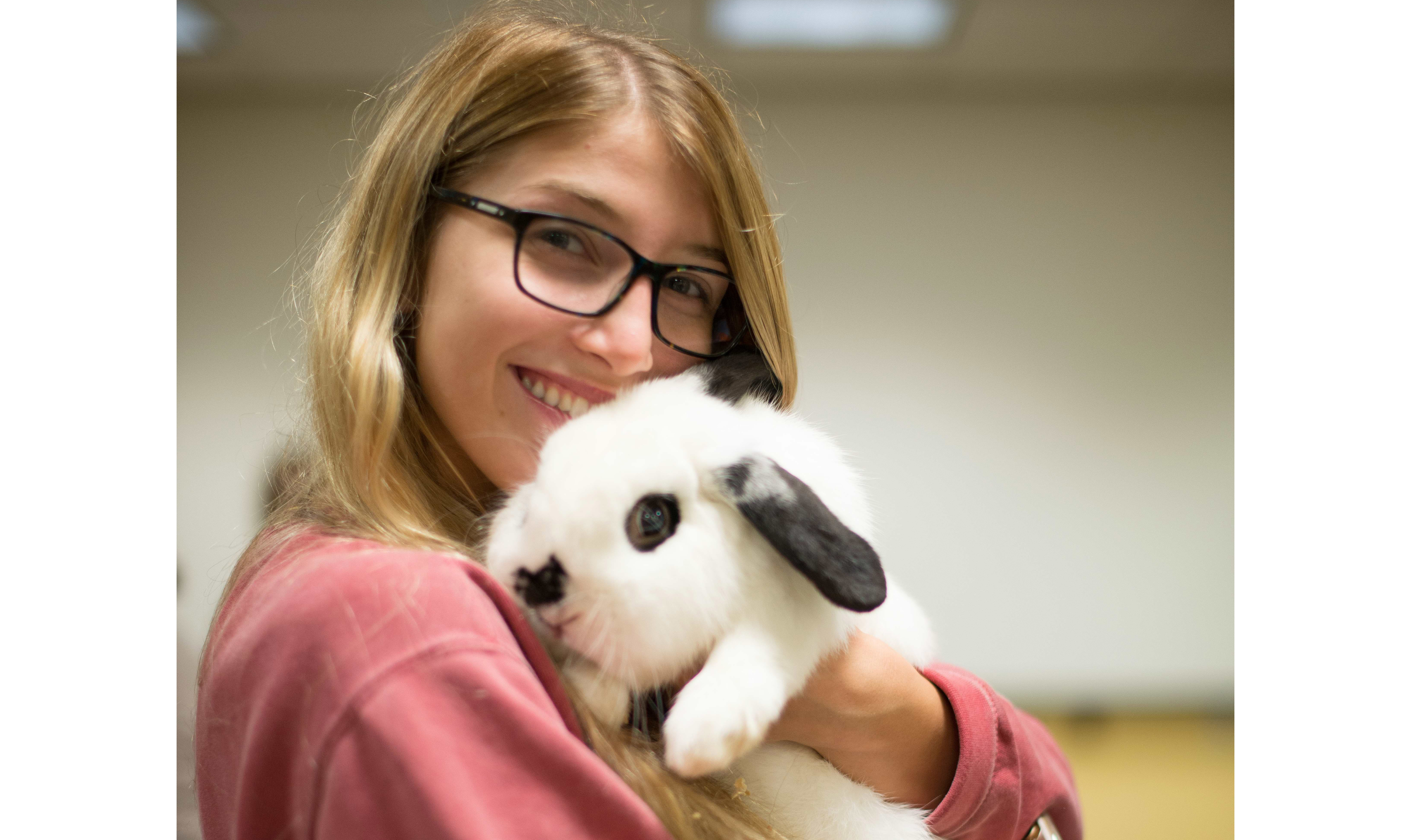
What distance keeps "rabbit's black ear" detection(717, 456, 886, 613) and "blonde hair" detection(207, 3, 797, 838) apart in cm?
20

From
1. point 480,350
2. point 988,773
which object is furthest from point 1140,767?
point 480,350

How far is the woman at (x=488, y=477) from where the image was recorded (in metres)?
0.51

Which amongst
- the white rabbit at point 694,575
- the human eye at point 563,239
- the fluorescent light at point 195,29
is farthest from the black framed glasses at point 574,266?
the fluorescent light at point 195,29

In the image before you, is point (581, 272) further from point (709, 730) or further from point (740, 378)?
point (709, 730)

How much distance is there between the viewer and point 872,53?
236cm

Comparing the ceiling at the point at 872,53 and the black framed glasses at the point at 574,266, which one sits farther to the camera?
the ceiling at the point at 872,53

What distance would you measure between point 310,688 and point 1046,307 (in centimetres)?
274

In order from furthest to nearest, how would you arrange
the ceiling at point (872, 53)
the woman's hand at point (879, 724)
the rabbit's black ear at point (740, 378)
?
the ceiling at point (872, 53) → the rabbit's black ear at point (740, 378) → the woman's hand at point (879, 724)

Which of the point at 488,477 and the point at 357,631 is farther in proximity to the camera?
the point at 488,477

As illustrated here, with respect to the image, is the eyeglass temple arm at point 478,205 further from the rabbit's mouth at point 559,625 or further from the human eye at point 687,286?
the rabbit's mouth at point 559,625

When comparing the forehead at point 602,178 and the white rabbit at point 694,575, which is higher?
the forehead at point 602,178

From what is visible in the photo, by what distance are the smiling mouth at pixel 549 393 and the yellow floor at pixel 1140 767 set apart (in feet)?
8.07

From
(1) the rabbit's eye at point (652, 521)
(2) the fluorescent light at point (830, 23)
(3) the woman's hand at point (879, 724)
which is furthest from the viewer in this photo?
(2) the fluorescent light at point (830, 23)

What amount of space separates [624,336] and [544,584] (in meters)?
0.27
